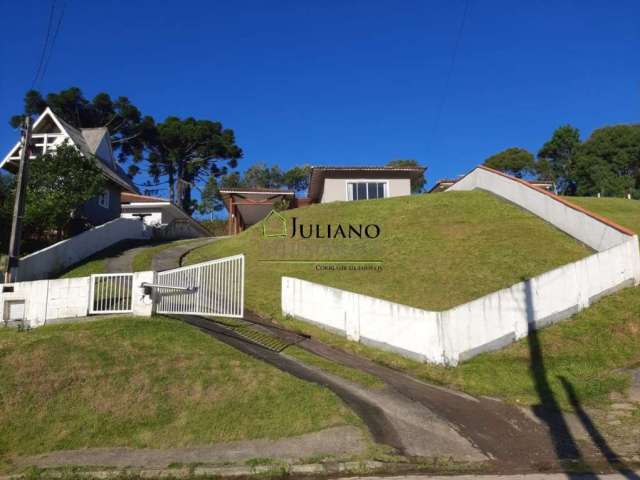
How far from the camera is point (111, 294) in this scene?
420 inches

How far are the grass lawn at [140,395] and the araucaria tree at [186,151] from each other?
45.8 meters

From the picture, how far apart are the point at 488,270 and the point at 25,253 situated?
58.6 ft

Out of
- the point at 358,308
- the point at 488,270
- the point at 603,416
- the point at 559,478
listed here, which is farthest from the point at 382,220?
the point at 559,478

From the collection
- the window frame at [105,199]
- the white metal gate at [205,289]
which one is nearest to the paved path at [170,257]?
the window frame at [105,199]

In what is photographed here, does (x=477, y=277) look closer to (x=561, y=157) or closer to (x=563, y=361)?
(x=563, y=361)

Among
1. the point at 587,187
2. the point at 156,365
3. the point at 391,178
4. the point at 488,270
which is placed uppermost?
the point at 587,187

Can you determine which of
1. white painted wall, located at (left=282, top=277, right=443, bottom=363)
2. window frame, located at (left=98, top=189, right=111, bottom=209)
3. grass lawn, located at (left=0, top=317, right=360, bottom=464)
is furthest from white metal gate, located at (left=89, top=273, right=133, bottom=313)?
window frame, located at (left=98, top=189, right=111, bottom=209)

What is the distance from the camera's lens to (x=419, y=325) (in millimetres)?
9953

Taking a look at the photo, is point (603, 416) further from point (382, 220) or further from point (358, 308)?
point (382, 220)

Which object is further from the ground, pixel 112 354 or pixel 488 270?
pixel 488 270

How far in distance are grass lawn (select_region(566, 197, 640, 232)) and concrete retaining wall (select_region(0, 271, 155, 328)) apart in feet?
61.9

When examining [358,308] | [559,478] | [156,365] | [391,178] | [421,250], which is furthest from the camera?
[391,178]

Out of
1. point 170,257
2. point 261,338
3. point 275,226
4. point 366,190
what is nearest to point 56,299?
point 261,338

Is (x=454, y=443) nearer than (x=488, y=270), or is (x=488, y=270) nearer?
(x=454, y=443)
